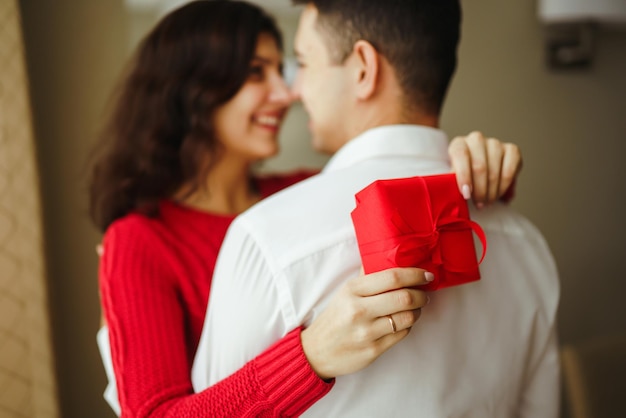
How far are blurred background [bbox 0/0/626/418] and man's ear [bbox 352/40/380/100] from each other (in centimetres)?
96

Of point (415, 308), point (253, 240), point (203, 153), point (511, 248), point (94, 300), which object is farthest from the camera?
point (94, 300)

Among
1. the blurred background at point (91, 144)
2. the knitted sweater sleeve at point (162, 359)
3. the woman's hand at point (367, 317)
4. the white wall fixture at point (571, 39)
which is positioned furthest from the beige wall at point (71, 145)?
the white wall fixture at point (571, 39)

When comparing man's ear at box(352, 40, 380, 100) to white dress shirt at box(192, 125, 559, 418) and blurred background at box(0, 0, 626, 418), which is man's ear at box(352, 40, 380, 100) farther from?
blurred background at box(0, 0, 626, 418)

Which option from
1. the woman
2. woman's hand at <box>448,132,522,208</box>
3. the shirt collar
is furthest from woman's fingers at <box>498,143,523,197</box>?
the woman

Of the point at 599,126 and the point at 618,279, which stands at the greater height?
the point at 599,126

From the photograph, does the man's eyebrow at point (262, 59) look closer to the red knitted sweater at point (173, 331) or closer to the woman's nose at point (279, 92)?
the woman's nose at point (279, 92)

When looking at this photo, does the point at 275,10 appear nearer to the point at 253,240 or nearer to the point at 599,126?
the point at 253,240

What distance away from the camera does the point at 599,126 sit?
2.18 metres

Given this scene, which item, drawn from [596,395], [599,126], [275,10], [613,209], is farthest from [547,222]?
[275,10]

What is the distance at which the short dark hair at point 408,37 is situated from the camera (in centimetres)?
92

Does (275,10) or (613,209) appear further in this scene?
(613,209)

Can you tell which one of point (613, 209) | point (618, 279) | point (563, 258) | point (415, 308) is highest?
point (415, 308)

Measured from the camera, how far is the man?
78cm

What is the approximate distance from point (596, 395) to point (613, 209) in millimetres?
1058
